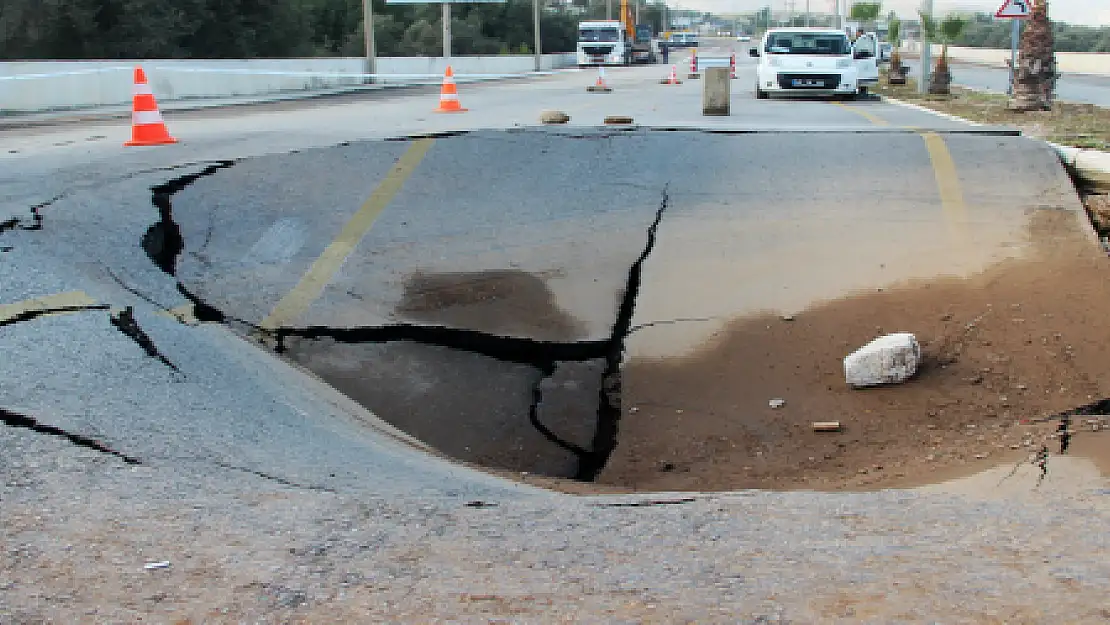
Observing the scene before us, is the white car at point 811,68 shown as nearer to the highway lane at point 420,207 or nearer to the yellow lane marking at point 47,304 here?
the highway lane at point 420,207

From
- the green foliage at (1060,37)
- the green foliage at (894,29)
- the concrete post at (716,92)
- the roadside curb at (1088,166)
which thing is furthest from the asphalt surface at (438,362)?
the green foliage at (1060,37)

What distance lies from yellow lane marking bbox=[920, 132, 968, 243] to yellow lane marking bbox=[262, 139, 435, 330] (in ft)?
15.5

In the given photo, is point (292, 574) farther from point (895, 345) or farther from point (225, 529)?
point (895, 345)

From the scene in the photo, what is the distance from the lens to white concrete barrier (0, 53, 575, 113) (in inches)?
792

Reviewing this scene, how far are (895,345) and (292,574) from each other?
177 inches

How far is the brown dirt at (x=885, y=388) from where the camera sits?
5.33 meters

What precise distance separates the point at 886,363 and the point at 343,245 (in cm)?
425

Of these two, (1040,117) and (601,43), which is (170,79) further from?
(601,43)

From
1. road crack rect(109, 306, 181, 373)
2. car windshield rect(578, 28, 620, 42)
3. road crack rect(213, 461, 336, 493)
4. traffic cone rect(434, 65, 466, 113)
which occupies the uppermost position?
car windshield rect(578, 28, 620, 42)

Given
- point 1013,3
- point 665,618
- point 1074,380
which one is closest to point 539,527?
point 665,618

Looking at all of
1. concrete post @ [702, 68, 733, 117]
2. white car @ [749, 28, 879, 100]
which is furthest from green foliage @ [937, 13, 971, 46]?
concrete post @ [702, 68, 733, 117]

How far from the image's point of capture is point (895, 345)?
20.2 ft

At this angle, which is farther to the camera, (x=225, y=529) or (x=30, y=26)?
(x=30, y=26)

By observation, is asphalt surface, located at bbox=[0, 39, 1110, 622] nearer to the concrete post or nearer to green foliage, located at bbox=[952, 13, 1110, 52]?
the concrete post
